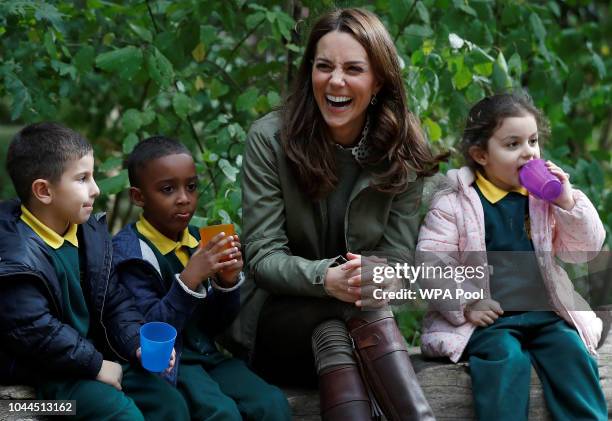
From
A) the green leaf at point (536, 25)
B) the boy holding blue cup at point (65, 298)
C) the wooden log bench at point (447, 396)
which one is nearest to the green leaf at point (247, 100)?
the boy holding blue cup at point (65, 298)

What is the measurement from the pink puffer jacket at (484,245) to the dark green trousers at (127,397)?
994mm

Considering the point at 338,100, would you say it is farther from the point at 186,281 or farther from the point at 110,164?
the point at 110,164

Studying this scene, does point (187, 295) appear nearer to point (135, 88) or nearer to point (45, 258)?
point (45, 258)

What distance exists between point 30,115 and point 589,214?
2211 mm

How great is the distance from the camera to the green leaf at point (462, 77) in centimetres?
350

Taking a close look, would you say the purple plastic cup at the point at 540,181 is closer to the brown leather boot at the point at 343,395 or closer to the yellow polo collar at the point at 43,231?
the brown leather boot at the point at 343,395

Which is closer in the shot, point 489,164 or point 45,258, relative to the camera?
point 45,258

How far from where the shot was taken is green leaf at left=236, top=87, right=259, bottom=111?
354 cm

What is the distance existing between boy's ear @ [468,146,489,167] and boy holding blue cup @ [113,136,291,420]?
3.29ft

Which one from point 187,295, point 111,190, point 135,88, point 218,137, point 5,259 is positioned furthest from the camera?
point 135,88

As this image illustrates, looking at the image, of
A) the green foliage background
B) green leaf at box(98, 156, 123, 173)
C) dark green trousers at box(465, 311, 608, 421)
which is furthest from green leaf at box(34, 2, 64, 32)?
dark green trousers at box(465, 311, 608, 421)

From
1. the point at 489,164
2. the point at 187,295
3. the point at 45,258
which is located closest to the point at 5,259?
the point at 45,258

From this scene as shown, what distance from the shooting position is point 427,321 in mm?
3068

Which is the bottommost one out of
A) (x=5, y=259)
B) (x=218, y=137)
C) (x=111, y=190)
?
(x=5, y=259)
